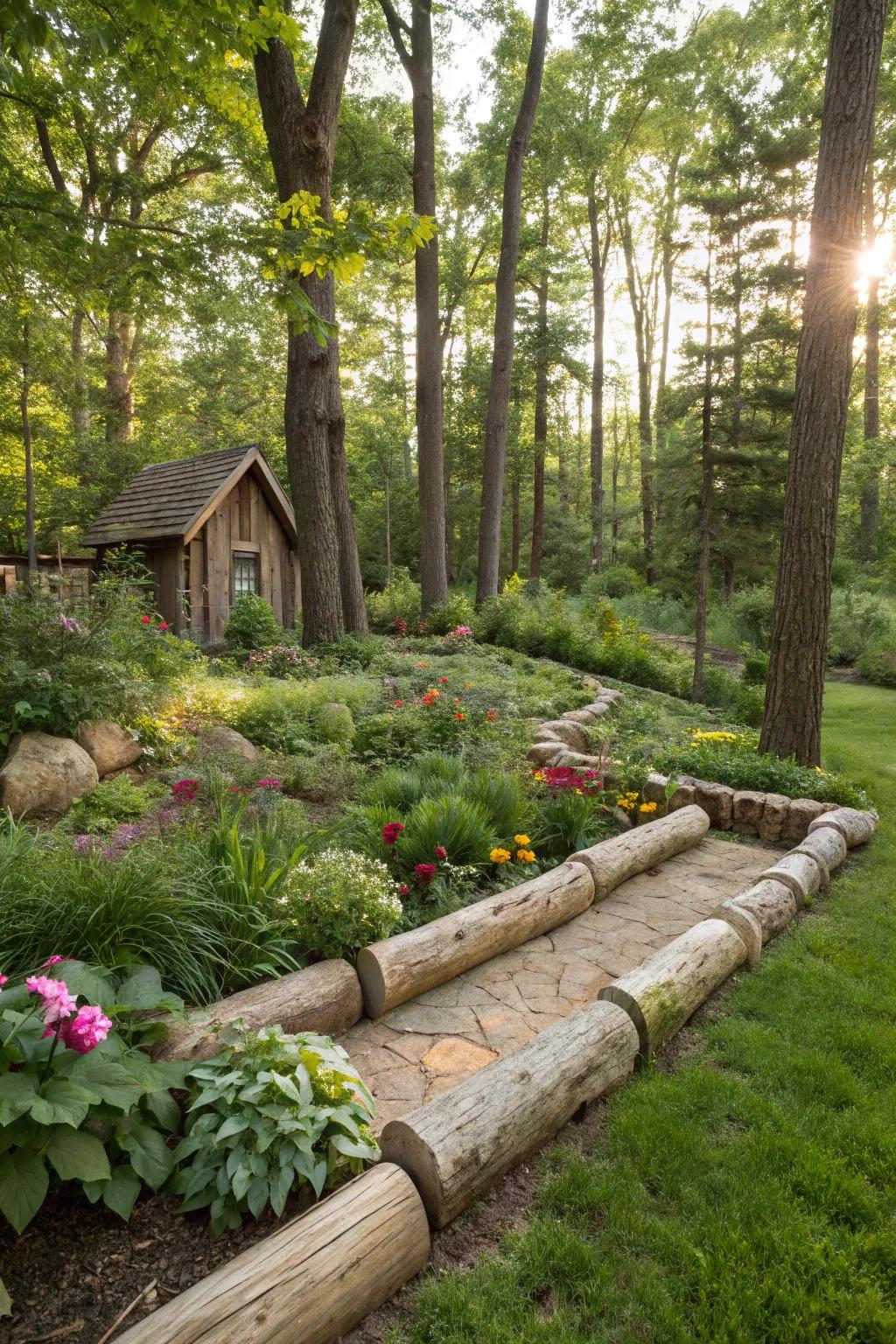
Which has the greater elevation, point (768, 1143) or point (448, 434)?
point (448, 434)

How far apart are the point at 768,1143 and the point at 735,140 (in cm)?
1283

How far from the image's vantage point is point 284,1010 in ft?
9.04

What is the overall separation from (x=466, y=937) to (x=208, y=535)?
11.2 meters

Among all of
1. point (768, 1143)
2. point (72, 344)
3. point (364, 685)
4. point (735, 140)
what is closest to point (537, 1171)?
point (768, 1143)

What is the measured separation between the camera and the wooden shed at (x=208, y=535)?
12.6m

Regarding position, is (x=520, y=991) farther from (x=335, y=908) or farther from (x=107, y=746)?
(x=107, y=746)

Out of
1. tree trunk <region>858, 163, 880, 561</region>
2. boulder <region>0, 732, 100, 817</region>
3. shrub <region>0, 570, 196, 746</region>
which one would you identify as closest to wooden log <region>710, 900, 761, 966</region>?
boulder <region>0, 732, 100, 817</region>

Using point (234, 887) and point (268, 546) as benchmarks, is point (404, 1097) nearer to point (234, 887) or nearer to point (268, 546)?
point (234, 887)

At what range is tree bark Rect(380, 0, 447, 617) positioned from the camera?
40.2 ft

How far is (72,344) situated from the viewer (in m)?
19.3

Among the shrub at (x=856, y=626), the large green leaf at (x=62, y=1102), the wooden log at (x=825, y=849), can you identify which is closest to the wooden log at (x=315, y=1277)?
the large green leaf at (x=62, y=1102)

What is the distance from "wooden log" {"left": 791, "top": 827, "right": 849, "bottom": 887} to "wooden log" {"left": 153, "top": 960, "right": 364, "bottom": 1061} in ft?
10.6

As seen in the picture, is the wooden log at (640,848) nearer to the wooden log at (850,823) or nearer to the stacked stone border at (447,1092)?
the stacked stone border at (447,1092)

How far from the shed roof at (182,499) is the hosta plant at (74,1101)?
11.1 m
